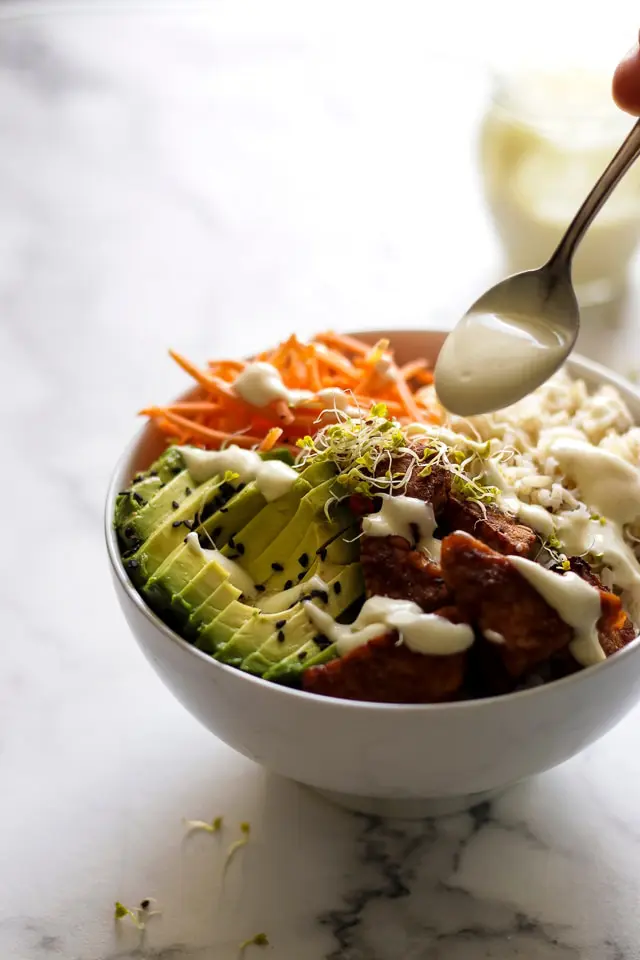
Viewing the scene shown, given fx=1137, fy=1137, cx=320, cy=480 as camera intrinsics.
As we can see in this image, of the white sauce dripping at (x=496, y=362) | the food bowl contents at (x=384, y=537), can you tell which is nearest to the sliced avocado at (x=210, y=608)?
the food bowl contents at (x=384, y=537)

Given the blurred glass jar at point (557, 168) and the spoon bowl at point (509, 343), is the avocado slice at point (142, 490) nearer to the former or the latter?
the spoon bowl at point (509, 343)

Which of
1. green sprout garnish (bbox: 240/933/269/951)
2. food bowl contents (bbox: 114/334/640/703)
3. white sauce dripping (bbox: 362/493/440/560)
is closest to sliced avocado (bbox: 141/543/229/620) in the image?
food bowl contents (bbox: 114/334/640/703)

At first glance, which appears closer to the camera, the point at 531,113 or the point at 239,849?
the point at 239,849

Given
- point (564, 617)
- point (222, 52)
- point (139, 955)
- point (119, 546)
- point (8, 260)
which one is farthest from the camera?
point (222, 52)

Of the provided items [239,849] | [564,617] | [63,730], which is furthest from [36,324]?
[564,617]

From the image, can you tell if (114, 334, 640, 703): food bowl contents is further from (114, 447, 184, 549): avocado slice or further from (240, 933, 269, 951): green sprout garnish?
(240, 933, 269, 951): green sprout garnish

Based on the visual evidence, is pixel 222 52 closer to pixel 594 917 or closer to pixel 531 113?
pixel 531 113

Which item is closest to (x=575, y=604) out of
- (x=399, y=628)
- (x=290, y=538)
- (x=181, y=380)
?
(x=399, y=628)
